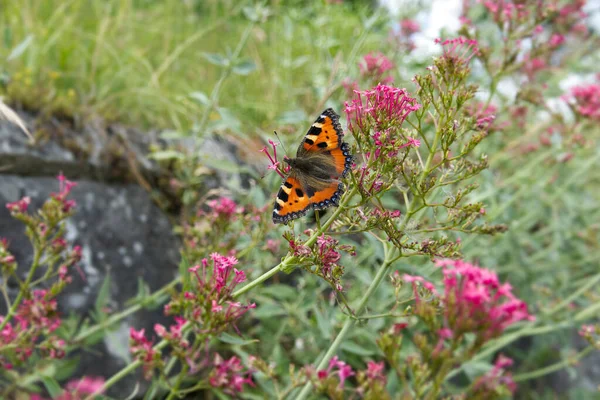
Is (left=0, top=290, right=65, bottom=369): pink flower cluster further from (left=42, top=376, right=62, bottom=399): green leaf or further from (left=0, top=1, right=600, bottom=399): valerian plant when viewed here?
(left=42, top=376, right=62, bottom=399): green leaf

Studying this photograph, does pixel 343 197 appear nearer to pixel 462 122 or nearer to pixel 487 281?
pixel 462 122

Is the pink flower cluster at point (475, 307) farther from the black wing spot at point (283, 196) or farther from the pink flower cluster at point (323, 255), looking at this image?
the black wing spot at point (283, 196)

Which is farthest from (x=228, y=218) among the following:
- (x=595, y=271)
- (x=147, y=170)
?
(x=595, y=271)

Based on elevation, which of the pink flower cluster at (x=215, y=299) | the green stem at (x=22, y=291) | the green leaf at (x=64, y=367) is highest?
the pink flower cluster at (x=215, y=299)

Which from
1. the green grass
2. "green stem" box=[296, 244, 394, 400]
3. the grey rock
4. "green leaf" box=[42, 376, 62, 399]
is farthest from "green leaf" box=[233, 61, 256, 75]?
"green leaf" box=[42, 376, 62, 399]

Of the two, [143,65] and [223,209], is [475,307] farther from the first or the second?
[143,65]

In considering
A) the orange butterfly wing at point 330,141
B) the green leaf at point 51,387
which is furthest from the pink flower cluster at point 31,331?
the orange butterfly wing at point 330,141

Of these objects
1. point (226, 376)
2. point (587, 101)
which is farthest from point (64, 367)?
point (587, 101)
